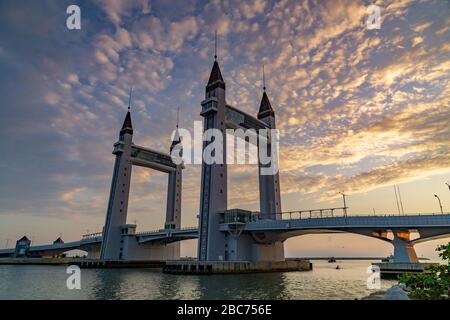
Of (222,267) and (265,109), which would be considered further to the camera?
(265,109)

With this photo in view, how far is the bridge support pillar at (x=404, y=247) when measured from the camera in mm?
49594

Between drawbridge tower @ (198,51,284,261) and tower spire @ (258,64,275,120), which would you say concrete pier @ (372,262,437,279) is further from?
tower spire @ (258,64,275,120)

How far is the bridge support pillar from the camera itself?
163 ft

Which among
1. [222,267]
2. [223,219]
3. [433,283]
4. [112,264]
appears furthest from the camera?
[112,264]

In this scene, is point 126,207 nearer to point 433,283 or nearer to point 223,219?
point 223,219

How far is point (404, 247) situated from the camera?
4969cm

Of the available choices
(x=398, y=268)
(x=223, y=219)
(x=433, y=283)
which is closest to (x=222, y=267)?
(x=223, y=219)

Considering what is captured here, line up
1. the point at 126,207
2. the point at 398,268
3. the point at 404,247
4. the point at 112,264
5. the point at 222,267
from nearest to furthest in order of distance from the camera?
the point at 398,268
the point at 404,247
the point at 222,267
the point at 112,264
the point at 126,207

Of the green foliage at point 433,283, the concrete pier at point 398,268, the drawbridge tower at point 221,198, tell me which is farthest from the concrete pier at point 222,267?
the green foliage at point 433,283

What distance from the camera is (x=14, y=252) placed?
Result: 136 meters
